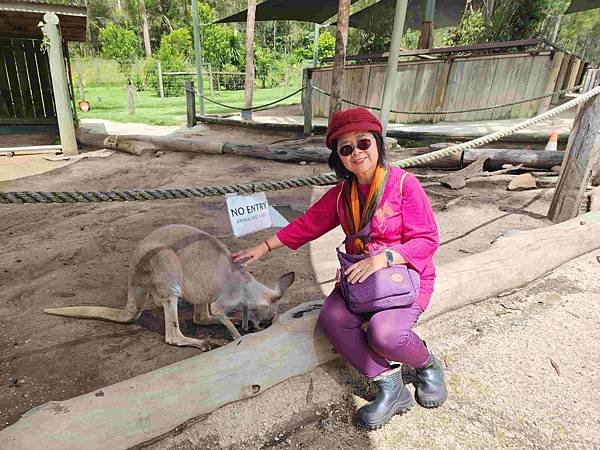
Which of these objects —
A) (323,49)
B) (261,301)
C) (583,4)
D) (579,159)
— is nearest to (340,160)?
(261,301)

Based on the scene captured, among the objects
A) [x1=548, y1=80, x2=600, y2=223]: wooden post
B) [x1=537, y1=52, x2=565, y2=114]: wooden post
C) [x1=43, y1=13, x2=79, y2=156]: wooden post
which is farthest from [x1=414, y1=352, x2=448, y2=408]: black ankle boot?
[x1=537, y1=52, x2=565, y2=114]: wooden post

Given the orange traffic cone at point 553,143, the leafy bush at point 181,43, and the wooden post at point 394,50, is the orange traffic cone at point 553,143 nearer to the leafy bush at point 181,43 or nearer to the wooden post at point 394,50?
the wooden post at point 394,50

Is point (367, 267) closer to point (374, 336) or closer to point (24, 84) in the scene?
point (374, 336)

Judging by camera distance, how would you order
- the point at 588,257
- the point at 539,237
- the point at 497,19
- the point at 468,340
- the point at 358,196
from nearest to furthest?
the point at 358,196 < the point at 468,340 < the point at 539,237 < the point at 588,257 < the point at 497,19

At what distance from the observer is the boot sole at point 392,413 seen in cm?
142

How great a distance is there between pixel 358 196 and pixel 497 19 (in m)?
11.4

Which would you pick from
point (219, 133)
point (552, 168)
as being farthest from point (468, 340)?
point (219, 133)

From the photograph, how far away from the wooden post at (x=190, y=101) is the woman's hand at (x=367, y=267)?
9049mm

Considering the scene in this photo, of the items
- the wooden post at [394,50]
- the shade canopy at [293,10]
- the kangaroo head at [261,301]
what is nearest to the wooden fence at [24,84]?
the shade canopy at [293,10]

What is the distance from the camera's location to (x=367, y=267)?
1.43 meters

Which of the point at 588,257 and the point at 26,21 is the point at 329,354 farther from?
the point at 26,21

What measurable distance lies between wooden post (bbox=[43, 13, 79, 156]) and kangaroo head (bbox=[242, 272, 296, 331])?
6549 millimetres

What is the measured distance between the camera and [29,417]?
1171 millimetres

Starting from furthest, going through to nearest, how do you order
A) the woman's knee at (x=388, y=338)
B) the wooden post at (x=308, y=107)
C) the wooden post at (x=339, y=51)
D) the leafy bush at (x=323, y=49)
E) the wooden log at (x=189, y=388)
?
the leafy bush at (x=323, y=49) → the wooden post at (x=308, y=107) → the wooden post at (x=339, y=51) → the woman's knee at (x=388, y=338) → the wooden log at (x=189, y=388)
